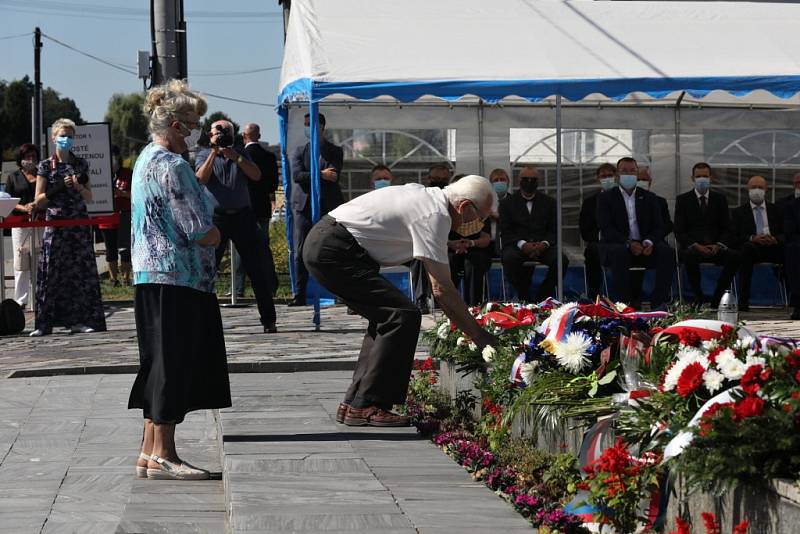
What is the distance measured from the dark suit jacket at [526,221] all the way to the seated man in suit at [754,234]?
207 cm

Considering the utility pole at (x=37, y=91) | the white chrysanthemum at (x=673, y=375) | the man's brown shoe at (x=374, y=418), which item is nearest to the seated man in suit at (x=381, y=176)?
the man's brown shoe at (x=374, y=418)

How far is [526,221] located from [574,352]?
9.12m

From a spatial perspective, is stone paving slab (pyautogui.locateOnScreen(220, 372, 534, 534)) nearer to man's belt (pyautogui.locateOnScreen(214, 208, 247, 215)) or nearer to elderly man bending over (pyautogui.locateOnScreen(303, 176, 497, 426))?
elderly man bending over (pyautogui.locateOnScreen(303, 176, 497, 426))

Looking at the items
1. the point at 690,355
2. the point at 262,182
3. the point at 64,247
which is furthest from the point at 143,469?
the point at 262,182

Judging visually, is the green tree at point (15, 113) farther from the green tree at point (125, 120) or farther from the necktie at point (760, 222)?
the necktie at point (760, 222)

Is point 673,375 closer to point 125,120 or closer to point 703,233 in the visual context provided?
point 703,233

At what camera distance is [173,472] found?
6445 mm

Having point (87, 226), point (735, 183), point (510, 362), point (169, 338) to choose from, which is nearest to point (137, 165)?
point (169, 338)

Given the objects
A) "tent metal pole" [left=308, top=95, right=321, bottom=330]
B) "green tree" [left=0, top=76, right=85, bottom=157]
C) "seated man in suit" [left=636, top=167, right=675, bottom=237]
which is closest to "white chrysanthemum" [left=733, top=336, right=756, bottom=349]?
"tent metal pole" [left=308, top=95, right=321, bottom=330]

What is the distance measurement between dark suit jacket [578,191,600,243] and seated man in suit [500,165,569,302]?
410 millimetres

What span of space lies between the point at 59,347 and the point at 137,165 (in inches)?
242

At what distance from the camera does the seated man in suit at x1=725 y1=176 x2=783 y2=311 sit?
15.8 meters

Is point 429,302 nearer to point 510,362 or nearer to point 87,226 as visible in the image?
point 87,226

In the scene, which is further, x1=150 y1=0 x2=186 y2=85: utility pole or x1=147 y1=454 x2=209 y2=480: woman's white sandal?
x1=150 y1=0 x2=186 y2=85: utility pole
